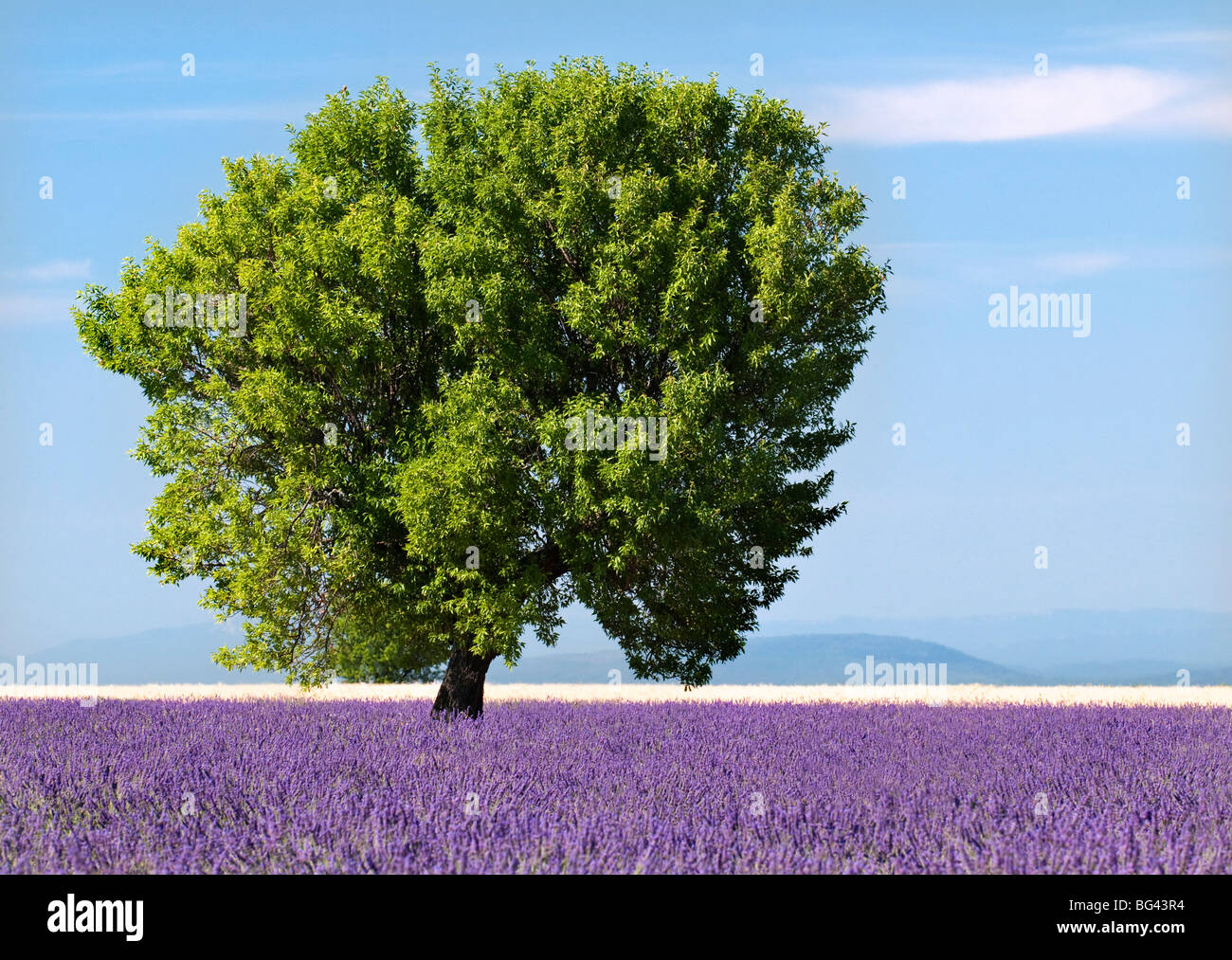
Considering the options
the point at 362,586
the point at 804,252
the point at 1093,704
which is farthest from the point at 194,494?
the point at 1093,704

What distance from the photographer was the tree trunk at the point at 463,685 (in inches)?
599

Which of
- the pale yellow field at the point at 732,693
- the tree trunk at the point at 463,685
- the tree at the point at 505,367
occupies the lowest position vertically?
the pale yellow field at the point at 732,693

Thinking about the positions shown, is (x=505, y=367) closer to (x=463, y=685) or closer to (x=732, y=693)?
(x=463, y=685)

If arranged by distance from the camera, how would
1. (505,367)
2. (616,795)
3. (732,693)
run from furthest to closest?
1. (732,693)
2. (505,367)
3. (616,795)

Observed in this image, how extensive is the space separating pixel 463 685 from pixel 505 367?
475 centimetres

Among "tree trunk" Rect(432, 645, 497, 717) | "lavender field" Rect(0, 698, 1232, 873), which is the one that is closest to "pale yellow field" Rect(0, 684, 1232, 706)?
"tree trunk" Rect(432, 645, 497, 717)

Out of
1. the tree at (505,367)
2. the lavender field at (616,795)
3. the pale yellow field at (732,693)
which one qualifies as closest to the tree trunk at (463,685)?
the tree at (505,367)

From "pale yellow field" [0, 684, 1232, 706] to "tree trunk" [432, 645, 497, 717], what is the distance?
3.69 meters

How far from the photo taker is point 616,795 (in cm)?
817

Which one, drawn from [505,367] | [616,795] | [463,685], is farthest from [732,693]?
[616,795]

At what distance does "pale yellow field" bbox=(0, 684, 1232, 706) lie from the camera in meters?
18.9

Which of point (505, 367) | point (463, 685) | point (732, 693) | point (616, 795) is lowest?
point (732, 693)

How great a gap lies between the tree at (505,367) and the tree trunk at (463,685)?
35 millimetres

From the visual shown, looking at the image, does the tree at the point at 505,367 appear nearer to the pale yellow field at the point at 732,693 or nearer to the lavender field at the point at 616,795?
the lavender field at the point at 616,795
